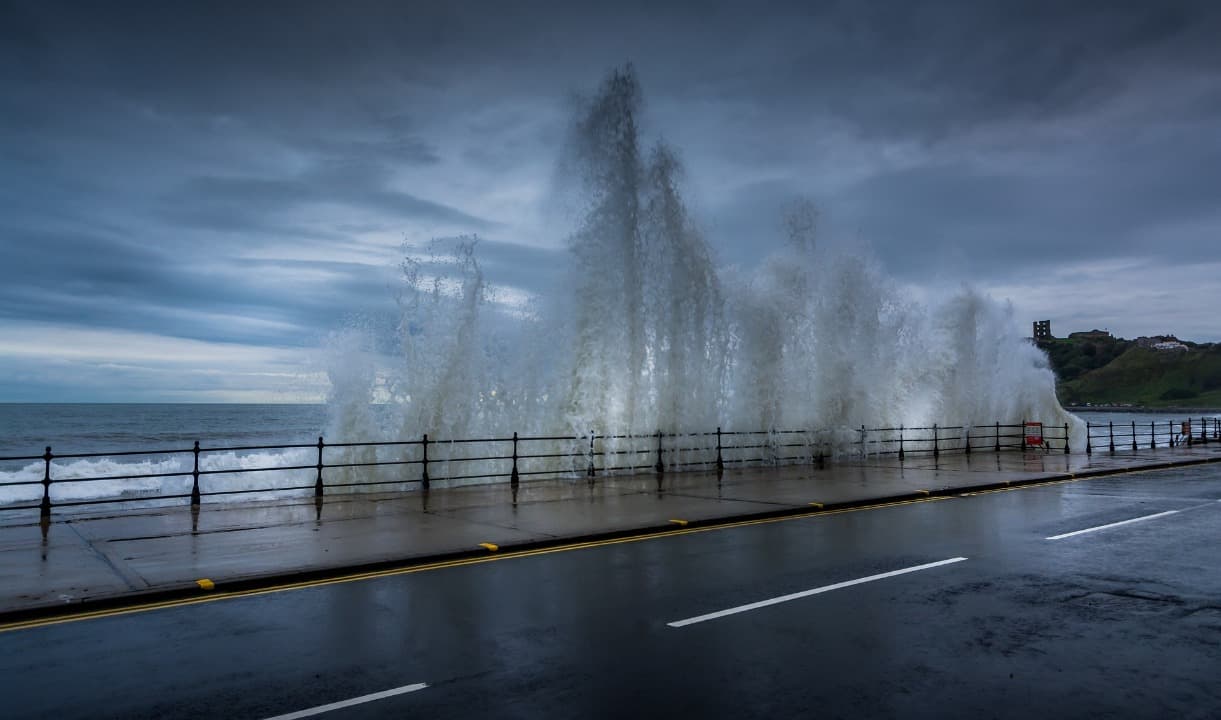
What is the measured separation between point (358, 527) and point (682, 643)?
7394mm

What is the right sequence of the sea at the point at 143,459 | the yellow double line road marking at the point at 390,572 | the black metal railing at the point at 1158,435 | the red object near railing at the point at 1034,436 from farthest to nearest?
the black metal railing at the point at 1158,435, the red object near railing at the point at 1034,436, the sea at the point at 143,459, the yellow double line road marking at the point at 390,572

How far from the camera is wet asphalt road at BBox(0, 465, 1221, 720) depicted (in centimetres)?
509

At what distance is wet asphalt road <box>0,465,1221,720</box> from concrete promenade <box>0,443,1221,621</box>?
821 mm

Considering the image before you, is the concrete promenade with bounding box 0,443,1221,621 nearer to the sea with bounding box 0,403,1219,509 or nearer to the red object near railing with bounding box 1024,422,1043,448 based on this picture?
the sea with bounding box 0,403,1219,509

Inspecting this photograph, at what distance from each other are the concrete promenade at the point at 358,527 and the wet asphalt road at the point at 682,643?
821mm

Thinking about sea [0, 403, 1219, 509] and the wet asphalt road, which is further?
sea [0, 403, 1219, 509]

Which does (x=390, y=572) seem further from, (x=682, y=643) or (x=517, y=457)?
(x=517, y=457)

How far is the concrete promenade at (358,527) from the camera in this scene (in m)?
8.66

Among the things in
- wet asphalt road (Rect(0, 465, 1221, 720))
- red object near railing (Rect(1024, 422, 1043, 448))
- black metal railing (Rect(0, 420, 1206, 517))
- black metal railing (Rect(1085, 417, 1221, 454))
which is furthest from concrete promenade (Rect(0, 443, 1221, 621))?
black metal railing (Rect(1085, 417, 1221, 454))

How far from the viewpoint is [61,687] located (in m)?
5.52

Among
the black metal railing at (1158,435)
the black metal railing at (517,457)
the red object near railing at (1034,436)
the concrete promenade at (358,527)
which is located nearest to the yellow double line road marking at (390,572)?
the concrete promenade at (358,527)

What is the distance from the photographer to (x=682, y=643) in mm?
6312

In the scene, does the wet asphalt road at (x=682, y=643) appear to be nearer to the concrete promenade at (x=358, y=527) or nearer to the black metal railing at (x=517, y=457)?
the concrete promenade at (x=358, y=527)

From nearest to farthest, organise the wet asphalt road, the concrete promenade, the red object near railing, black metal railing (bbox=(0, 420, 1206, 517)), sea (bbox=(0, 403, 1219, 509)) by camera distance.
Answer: the wet asphalt road → the concrete promenade → black metal railing (bbox=(0, 420, 1206, 517)) → sea (bbox=(0, 403, 1219, 509)) → the red object near railing
